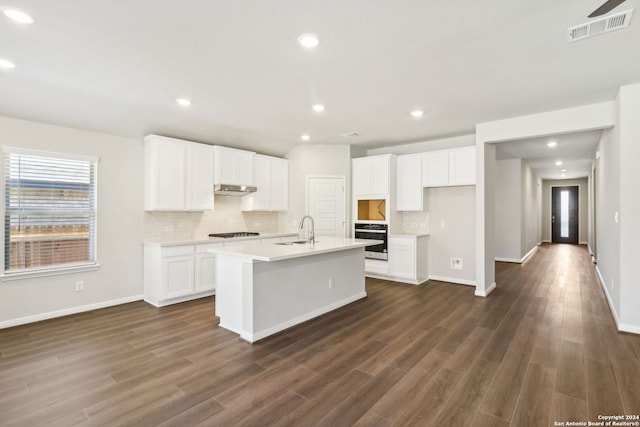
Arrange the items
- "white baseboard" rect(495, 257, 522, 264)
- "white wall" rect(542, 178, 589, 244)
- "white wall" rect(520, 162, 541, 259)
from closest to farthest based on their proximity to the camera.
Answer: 1. "white baseboard" rect(495, 257, 522, 264)
2. "white wall" rect(520, 162, 541, 259)
3. "white wall" rect(542, 178, 589, 244)

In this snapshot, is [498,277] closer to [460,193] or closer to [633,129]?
[460,193]

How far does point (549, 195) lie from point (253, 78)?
14.3 meters

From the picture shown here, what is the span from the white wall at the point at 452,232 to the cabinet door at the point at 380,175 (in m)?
0.83

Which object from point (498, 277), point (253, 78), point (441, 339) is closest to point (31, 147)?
point (253, 78)

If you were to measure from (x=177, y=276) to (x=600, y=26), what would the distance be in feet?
16.9

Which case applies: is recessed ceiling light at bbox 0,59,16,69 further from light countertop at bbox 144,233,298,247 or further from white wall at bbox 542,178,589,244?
white wall at bbox 542,178,589,244

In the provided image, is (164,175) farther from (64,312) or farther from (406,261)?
(406,261)

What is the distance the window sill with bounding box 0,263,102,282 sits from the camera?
3.71 metres

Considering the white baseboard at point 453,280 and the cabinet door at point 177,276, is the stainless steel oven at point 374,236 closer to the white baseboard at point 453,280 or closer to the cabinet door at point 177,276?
the white baseboard at point 453,280

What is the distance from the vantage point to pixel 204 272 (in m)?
4.91

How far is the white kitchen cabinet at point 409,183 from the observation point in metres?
5.88

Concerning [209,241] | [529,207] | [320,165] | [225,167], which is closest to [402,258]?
[320,165]

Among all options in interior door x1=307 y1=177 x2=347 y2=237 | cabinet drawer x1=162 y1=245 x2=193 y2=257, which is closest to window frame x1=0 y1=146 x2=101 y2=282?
cabinet drawer x1=162 y1=245 x2=193 y2=257

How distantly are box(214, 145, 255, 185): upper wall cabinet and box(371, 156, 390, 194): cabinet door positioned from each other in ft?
7.44
